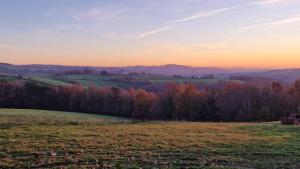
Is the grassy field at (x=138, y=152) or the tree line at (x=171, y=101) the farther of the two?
the tree line at (x=171, y=101)

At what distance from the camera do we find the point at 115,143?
78.2 feet

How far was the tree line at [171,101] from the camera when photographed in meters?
91.8

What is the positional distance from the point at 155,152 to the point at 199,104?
75.8m

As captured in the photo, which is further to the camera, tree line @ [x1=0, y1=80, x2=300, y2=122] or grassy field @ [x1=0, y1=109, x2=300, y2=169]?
tree line @ [x1=0, y1=80, x2=300, y2=122]

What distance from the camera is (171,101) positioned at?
99.9 metres

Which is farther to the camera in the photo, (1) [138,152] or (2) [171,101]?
(2) [171,101]

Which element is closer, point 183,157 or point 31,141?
point 183,157

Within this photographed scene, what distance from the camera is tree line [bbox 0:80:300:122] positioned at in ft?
301

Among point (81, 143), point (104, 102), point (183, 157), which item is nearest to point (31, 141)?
point (81, 143)

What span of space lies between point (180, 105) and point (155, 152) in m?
76.0

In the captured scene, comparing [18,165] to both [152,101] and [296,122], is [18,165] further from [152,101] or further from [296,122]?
[152,101]

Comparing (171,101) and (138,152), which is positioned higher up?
(138,152)

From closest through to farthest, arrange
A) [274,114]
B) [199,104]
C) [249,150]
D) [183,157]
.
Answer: [183,157]
[249,150]
[274,114]
[199,104]

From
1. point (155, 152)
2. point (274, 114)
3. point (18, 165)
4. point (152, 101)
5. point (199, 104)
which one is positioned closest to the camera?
point (18, 165)
